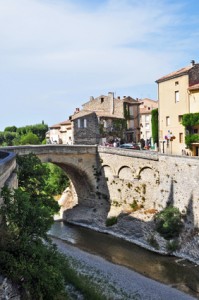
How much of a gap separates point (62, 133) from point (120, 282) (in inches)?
1641

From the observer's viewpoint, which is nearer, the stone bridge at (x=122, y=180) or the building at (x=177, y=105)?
the stone bridge at (x=122, y=180)

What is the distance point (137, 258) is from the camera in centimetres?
2684

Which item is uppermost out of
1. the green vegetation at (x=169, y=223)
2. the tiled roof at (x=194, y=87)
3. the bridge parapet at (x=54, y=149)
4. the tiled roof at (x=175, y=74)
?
the tiled roof at (x=175, y=74)

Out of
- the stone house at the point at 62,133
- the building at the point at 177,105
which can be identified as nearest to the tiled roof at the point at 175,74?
the building at the point at 177,105

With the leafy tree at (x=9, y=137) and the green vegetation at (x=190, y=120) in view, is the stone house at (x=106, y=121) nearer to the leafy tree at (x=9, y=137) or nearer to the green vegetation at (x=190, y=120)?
the green vegetation at (x=190, y=120)

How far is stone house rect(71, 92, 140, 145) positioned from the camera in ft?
167

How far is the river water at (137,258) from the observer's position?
74.3 feet

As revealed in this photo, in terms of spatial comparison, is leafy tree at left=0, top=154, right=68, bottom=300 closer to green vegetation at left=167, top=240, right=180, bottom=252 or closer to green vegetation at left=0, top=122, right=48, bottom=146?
green vegetation at left=167, top=240, right=180, bottom=252

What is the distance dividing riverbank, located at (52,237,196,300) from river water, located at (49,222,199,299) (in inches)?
28.9

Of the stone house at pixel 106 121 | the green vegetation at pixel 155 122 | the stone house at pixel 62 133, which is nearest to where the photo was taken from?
the green vegetation at pixel 155 122

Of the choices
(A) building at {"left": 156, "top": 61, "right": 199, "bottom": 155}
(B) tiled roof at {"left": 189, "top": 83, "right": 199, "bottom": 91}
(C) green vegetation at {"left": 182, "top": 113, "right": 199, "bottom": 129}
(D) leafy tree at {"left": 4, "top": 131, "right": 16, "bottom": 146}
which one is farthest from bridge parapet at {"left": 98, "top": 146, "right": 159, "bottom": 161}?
(D) leafy tree at {"left": 4, "top": 131, "right": 16, "bottom": 146}

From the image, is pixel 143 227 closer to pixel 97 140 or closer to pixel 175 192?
pixel 175 192

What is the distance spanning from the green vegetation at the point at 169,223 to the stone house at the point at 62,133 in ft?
95.7

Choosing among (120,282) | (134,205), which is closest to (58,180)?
(134,205)
